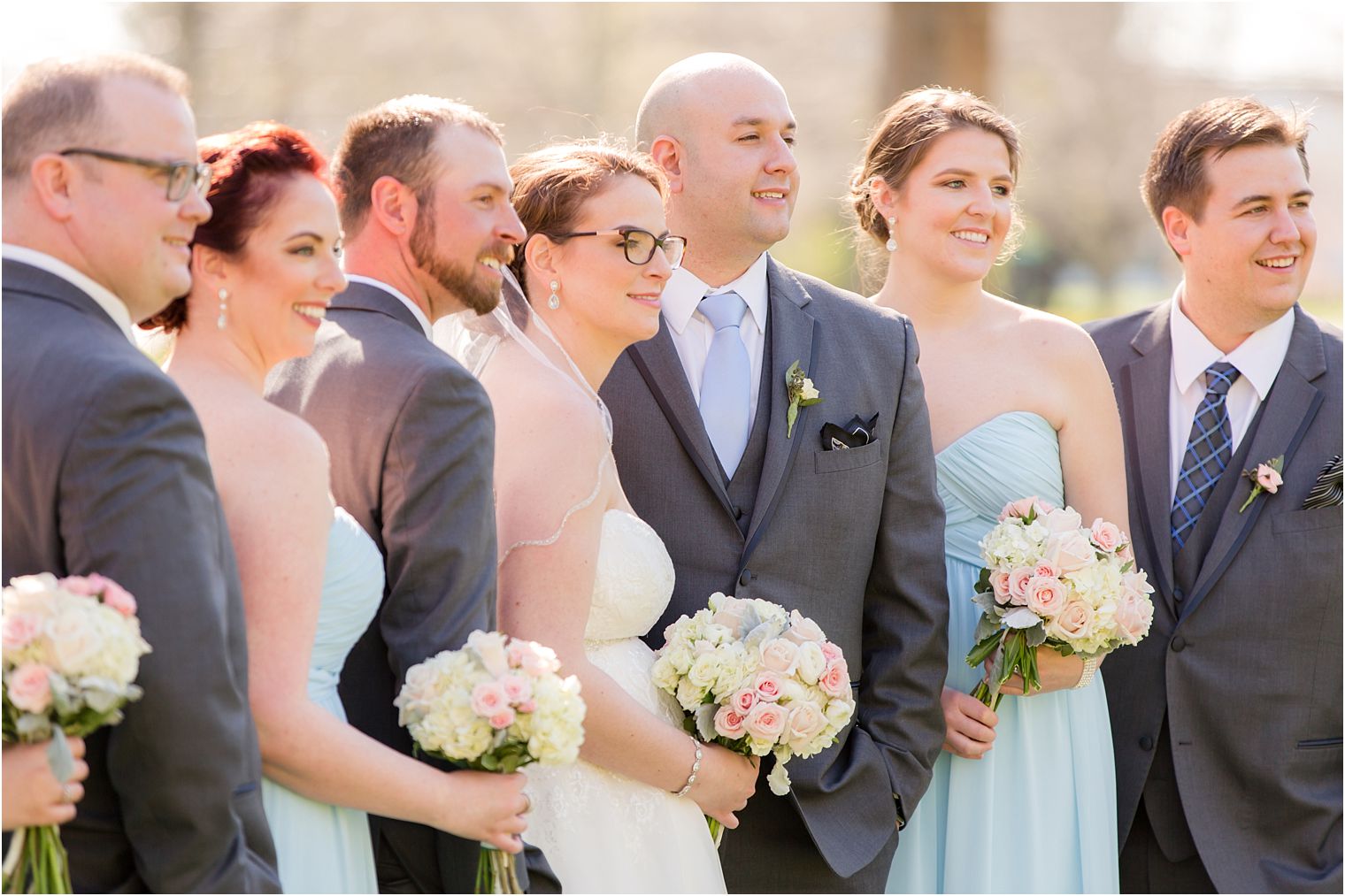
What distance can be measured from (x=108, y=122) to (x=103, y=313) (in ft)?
1.14

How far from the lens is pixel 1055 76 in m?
27.1

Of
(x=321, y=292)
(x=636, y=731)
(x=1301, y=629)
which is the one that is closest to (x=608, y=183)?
(x=321, y=292)

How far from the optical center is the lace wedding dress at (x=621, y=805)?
3.71 m

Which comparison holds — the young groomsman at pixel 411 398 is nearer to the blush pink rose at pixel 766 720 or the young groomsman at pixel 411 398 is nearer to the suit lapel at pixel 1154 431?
the blush pink rose at pixel 766 720

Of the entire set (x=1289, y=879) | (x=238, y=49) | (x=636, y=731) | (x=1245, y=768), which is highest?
(x=238, y=49)

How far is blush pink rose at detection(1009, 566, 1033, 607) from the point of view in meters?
4.35

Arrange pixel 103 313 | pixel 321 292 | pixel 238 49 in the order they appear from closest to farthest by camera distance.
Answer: pixel 103 313 < pixel 321 292 < pixel 238 49

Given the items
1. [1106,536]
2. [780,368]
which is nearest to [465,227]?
[780,368]

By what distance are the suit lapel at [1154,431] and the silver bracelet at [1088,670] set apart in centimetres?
43

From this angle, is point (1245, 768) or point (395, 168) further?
point (1245, 768)

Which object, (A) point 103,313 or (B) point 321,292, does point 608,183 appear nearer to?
(B) point 321,292

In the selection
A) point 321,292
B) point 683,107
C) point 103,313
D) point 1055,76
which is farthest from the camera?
point 1055,76

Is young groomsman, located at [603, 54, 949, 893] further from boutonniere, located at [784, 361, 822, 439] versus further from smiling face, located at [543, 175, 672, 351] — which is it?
smiling face, located at [543, 175, 672, 351]

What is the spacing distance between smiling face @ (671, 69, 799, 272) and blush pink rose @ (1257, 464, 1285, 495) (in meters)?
1.76
